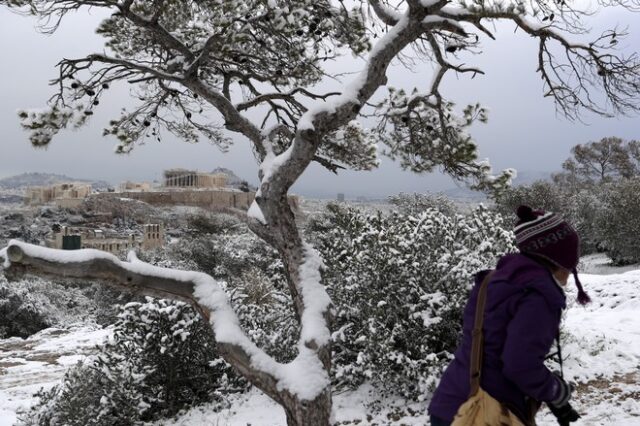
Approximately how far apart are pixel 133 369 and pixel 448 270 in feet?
14.4

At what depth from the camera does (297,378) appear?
2.73 meters

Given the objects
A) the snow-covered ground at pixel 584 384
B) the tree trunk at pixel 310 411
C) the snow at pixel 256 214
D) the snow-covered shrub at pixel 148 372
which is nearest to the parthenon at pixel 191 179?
the snow-covered ground at pixel 584 384

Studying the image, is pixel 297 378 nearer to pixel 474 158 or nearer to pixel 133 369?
pixel 474 158

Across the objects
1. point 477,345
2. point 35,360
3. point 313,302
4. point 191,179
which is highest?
point 191,179

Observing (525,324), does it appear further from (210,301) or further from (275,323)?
(275,323)

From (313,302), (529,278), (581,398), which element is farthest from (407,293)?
(529,278)

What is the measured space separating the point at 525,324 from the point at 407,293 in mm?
4392

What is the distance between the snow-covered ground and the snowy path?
0.02 m

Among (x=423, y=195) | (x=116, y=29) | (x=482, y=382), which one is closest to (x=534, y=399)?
(x=482, y=382)

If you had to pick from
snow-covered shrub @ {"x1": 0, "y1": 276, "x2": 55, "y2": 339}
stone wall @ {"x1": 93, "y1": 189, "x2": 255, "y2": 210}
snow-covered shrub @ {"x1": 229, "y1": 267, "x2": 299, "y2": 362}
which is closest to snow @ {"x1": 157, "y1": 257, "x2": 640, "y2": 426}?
snow-covered shrub @ {"x1": 229, "y1": 267, "x2": 299, "y2": 362}

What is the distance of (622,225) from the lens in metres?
17.6

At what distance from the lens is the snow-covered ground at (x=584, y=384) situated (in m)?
4.86

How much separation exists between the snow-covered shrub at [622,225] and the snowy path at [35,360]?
1737cm

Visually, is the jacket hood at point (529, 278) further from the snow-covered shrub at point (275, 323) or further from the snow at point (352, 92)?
the snow-covered shrub at point (275, 323)
